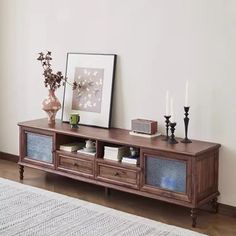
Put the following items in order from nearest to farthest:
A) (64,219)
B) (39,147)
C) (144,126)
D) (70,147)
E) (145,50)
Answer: (64,219) < (144,126) < (145,50) < (70,147) < (39,147)

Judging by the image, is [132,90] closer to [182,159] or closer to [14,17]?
[182,159]

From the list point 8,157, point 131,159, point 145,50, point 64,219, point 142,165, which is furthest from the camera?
point 8,157

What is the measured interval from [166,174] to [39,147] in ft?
4.56

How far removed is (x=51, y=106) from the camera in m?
4.36

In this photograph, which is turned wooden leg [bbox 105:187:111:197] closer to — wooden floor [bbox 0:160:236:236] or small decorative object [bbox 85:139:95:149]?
wooden floor [bbox 0:160:236:236]

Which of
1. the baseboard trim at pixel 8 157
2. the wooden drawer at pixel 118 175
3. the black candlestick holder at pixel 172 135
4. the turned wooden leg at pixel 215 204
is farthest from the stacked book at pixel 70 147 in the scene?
the turned wooden leg at pixel 215 204

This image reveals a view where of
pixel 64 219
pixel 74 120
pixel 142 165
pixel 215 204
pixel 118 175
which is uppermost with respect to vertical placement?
pixel 74 120

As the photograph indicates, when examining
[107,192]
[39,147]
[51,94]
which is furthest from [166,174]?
[51,94]

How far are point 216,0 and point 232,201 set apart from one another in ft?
5.16

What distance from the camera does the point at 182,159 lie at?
3320mm

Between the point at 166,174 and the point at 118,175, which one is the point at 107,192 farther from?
the point at 166,174

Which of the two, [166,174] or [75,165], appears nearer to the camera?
[166,174]

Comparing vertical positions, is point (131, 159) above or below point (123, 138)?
below

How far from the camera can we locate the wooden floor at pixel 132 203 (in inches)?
134
